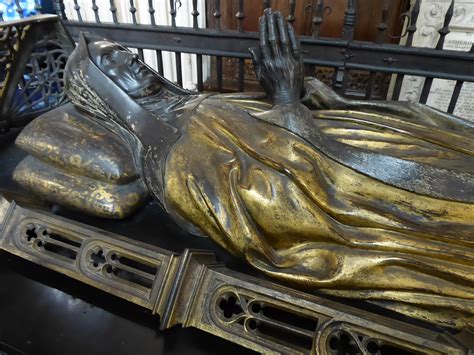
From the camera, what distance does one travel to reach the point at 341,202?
36.4 inches

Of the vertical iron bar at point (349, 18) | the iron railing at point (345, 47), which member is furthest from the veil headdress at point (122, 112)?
the vertical iron bar at point (349, 18)

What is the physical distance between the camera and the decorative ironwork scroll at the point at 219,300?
0.78 m

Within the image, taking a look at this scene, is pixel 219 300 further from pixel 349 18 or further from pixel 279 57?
pixel 349 18

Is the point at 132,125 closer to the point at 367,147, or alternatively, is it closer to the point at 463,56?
the point at 367,147

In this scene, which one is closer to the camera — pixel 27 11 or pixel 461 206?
pixel 461 206

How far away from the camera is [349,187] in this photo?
3.08 feet

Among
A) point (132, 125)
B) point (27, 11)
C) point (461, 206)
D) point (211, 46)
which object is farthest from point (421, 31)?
point (27, 11)

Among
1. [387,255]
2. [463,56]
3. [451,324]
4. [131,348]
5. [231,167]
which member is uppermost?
[463,56]

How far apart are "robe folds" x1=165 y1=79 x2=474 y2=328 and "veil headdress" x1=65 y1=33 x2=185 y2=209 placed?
7 cm

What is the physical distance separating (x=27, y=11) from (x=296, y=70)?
287 cm

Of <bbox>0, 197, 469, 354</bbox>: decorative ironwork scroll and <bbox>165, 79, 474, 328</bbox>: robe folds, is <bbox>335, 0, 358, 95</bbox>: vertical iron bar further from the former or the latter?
<bbox>0, 197, 469, 354</bbox>: decorative ironwork scroll

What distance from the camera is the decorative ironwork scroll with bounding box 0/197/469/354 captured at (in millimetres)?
784

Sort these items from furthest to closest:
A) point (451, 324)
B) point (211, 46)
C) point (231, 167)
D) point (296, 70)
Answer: point (211, 46)
point (296, 70)
point (231, 167)
point (451, 324)

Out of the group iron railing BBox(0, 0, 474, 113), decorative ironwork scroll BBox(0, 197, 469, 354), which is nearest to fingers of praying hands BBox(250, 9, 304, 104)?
decorative ironwork scroll BBox(0, 197, 469, 354)
